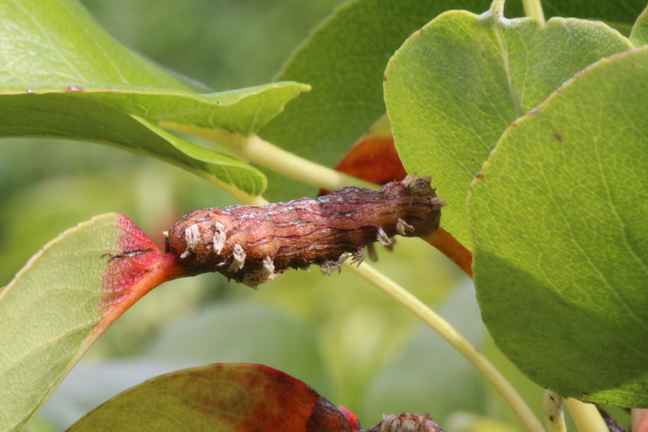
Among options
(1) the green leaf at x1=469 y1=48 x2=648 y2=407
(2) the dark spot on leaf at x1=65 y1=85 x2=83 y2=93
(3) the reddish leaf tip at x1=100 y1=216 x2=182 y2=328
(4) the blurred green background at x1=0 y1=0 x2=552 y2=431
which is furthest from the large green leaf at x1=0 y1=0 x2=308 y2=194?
(4) the blurred green background at x1=0 y1=0 x2=552 y2=431

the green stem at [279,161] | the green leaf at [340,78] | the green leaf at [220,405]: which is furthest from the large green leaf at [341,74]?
the green leaf at [220,405]

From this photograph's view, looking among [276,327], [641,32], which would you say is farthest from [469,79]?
[276,327]

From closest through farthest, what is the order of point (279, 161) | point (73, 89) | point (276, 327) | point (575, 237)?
point (575, 237) → point (73, 89) → point (279, 161) → point (276, 327)

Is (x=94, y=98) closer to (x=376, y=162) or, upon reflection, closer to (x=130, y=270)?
(x=130, y=270)

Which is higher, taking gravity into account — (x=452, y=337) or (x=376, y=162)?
(x=376, y=162)

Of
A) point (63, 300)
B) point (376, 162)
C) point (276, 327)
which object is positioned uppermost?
point (276, 327)

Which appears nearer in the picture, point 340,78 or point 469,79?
point 469,79

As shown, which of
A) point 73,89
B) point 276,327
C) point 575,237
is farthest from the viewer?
point 276,327

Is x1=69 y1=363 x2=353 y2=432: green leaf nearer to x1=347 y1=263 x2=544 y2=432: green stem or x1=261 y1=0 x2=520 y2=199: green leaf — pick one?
x1=347 y1=263 x2=544 y2=432: green stem
